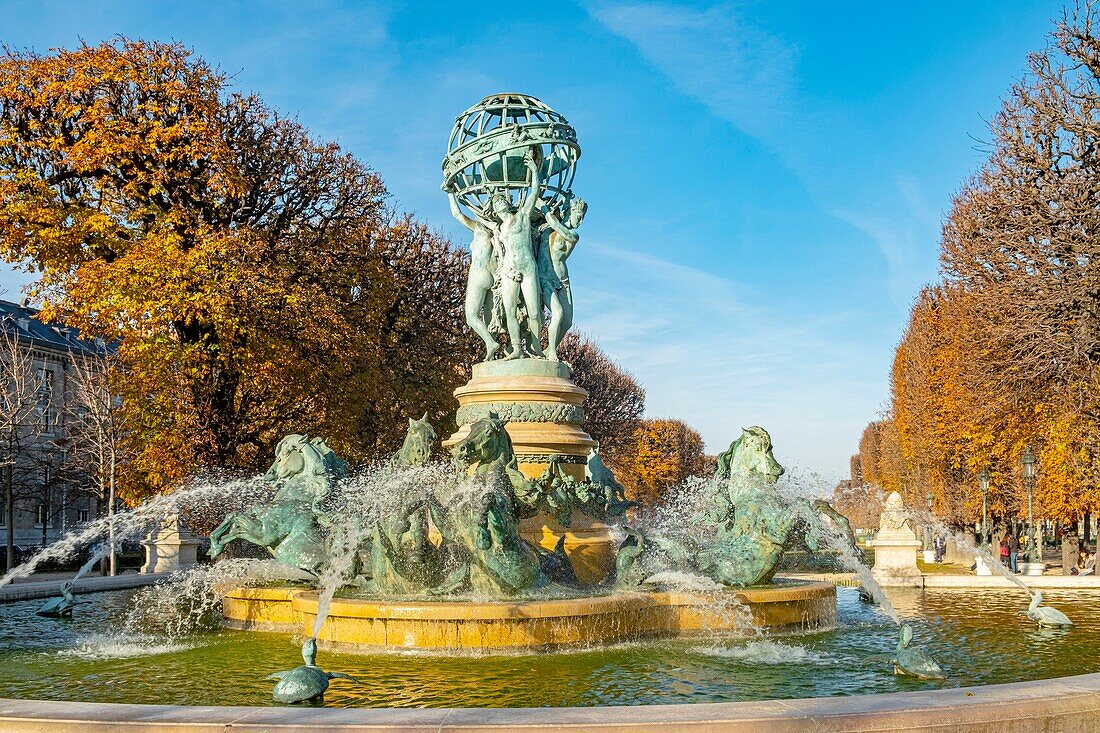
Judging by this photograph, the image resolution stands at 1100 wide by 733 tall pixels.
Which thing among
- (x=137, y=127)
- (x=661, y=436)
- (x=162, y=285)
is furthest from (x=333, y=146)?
(x=661, y=436)

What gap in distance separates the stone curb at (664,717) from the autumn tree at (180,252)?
16283 mm

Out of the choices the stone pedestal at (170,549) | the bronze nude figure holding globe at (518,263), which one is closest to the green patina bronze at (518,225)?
the bronze nude figure holding globe at (518,263)

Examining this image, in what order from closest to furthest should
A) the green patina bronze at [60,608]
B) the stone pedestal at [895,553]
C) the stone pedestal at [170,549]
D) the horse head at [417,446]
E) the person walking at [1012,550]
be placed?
the horse head at [417,446], the green patina bronze at [60,608], the stone pedestal at [895,553], the stone pedestal at [170,549], the person walking at [1012,550]

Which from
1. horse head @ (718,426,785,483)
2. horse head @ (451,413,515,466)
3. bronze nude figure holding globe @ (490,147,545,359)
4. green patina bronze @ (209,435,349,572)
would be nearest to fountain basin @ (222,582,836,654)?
green patina bronze @ (209,435,349,572)

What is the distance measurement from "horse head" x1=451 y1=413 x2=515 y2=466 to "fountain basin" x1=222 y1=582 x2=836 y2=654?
201cm

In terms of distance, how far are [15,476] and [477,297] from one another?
34.3m

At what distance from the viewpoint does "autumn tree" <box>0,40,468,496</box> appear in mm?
21594

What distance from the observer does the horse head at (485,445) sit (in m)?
11.3

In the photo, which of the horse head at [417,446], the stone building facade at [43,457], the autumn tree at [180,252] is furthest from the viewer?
the stone building facade at [43,457]

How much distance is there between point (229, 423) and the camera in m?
23.4

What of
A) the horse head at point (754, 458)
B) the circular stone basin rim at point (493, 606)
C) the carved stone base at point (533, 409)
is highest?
the carved stone base at point (533, 409)

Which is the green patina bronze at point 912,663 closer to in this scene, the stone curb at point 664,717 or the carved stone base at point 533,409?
the stone curb at point 664,717

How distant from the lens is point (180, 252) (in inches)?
856

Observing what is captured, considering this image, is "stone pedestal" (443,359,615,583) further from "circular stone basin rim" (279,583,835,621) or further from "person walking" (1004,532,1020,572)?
"person walking" (1004,532,1020,572)
